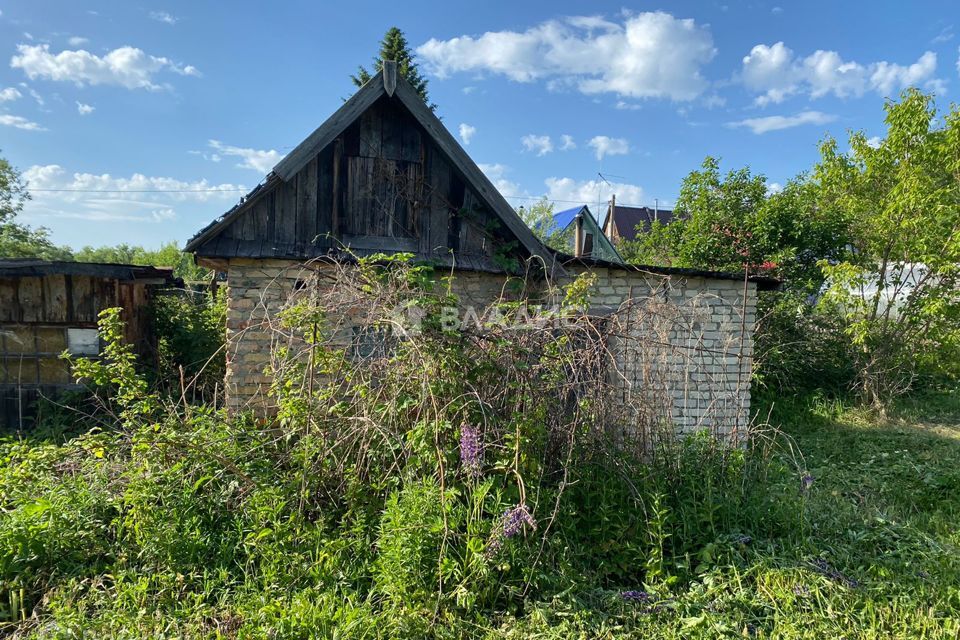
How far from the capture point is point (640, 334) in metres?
6.07

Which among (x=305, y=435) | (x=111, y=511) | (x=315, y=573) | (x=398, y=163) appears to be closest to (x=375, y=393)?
(x=305, y=435)

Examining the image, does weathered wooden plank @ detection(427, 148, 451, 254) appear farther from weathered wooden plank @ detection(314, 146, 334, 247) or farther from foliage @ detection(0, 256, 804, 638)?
foliage @ detection(0, 256, 804, 638)

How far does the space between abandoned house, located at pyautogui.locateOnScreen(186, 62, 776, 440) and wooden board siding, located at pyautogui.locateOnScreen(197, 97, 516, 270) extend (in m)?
0.01

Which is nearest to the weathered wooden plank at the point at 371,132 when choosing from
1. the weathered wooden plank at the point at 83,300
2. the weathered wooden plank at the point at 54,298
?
the weathered wooden plank at the point at 83,300

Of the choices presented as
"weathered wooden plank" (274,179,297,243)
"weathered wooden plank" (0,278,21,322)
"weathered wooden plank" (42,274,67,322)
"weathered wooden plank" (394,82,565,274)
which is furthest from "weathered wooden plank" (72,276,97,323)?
"weathered wooden plank" (394,82,565,274)

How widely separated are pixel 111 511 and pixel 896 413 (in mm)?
11636

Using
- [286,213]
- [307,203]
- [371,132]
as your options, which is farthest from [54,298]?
[371,132]

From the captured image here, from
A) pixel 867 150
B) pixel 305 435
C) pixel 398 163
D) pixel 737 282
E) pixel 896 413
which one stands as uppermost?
pixel 867 150

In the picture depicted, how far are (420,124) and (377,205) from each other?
112 centimetres

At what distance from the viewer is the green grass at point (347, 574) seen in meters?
2.97

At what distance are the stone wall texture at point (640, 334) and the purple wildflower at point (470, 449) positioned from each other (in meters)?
1.20

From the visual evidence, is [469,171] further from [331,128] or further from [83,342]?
[83,342]

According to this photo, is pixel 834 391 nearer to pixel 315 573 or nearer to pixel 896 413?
pixel 896 413

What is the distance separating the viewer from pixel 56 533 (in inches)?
138
